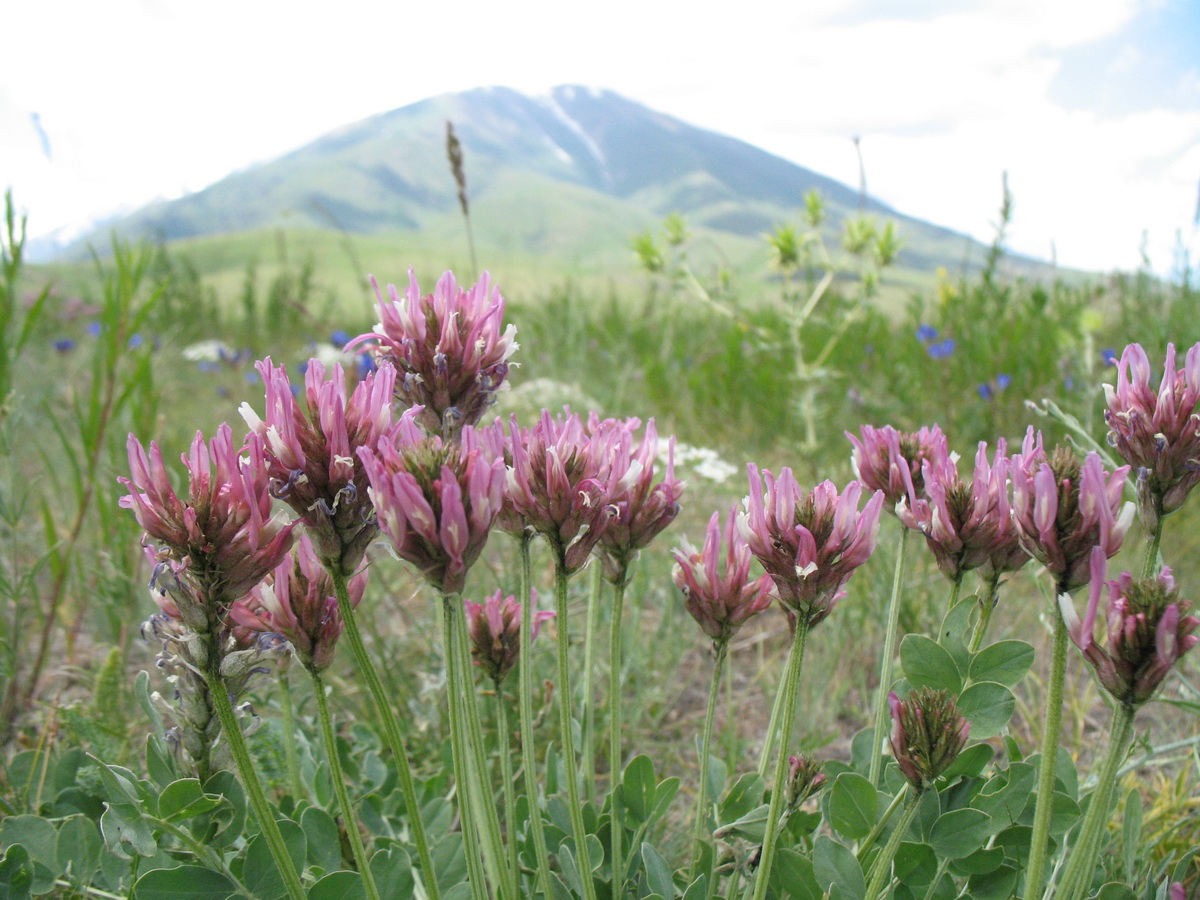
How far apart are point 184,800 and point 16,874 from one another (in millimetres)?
459

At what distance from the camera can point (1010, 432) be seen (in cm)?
520

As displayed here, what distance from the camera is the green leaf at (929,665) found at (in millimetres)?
1219

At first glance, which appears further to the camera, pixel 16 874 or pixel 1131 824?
pixel 1131 824

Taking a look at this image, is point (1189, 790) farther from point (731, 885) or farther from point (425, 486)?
point (425, 486)

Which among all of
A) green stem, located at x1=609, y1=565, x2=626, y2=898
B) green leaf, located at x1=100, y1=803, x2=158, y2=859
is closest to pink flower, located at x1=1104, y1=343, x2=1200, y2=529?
green stem, located at x1=609, y1=565, x2=626, y2=898

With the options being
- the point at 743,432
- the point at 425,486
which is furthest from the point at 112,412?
the point at 743,432

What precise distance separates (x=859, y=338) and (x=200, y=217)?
223m

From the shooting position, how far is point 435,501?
911 mm

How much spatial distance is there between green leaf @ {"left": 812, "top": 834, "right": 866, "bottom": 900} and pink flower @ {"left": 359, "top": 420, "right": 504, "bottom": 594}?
659 millimetres

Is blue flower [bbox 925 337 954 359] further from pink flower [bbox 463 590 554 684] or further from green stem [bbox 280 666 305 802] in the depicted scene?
green stem [bbox 280 666 305 802]

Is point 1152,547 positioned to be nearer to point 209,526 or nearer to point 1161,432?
point 1161,432

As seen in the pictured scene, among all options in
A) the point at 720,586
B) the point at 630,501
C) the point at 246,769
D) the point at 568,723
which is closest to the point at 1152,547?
the point at 720,586

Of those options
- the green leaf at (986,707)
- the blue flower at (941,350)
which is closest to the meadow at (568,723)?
the green leaf at (986,707)

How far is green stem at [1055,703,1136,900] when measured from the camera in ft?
2.98
